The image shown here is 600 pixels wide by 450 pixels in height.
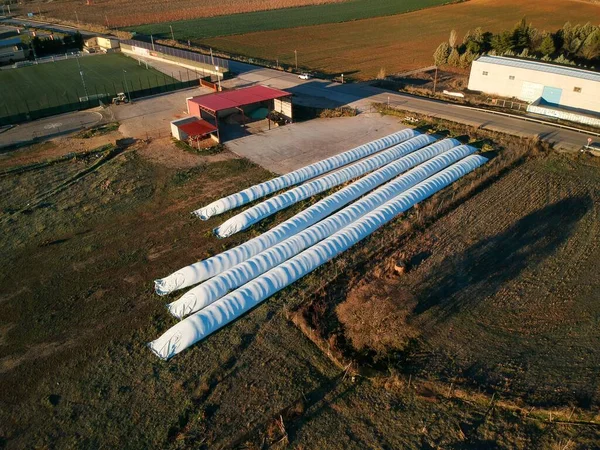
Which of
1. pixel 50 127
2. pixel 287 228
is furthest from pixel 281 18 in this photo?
pixel 287 228

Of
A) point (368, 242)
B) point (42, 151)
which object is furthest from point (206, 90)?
point (368, 242)

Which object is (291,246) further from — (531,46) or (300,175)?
(531,46)

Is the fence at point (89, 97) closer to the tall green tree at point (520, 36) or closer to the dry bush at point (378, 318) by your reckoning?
the dry bush at point (378, 318)

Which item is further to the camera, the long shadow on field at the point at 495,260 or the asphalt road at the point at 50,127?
the asphalt road at the point at 50,127

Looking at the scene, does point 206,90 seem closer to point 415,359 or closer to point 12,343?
point 12,343

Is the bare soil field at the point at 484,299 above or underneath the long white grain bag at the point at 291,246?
underneath

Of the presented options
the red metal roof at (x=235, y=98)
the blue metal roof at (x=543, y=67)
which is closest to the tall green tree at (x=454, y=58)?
the blue metal roof at (x=543, y=67)
